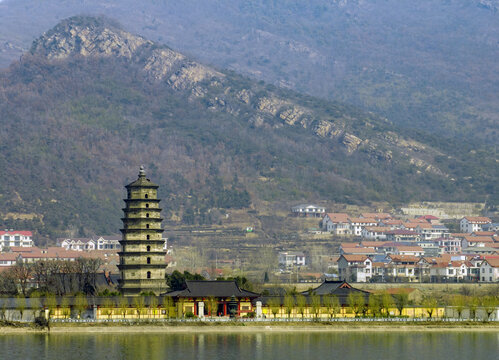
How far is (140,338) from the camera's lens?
99.1m

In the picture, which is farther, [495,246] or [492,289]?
[495,246]

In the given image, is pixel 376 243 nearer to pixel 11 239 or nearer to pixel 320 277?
pixel 320 277

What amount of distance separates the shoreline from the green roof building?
13.0m

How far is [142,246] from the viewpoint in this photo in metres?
119

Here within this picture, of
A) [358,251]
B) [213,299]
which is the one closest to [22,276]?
[213,299]

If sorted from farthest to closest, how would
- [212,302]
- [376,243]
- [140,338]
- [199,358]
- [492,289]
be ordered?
[376,243], [492,289], [212,302], [140,338], [199,358]

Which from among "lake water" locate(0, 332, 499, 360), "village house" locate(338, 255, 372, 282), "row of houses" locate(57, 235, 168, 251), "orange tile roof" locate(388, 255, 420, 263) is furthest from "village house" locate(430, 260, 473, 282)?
"lake water" locate(0, 332, 499, 360)

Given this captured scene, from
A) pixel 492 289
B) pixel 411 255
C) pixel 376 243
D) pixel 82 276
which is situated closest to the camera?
pixel 82 276

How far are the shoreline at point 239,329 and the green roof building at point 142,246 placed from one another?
1300 centimetres

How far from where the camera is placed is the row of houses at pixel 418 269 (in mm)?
158000

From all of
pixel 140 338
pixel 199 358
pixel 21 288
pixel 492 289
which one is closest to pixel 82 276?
pixel 21 288

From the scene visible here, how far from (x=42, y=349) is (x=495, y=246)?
4555 inches

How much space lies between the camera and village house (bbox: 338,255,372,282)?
520ft

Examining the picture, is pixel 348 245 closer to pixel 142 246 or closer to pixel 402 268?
pixel 402 268
